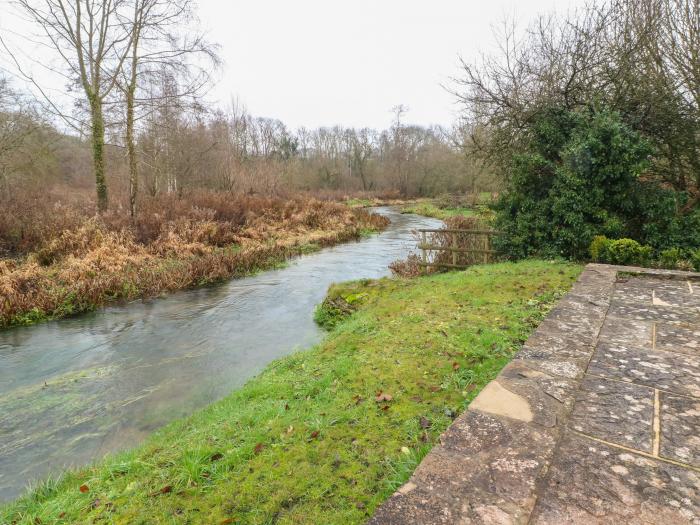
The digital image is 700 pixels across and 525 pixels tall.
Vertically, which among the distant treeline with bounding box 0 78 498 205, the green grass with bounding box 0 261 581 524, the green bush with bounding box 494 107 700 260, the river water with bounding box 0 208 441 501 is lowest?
the river water with bounding box 0 208 441 501

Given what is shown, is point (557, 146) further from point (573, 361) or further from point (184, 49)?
point (184, 49)

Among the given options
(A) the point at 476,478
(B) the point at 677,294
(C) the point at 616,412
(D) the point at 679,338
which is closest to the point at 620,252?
(B) the point at 677,294

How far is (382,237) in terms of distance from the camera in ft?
63.4

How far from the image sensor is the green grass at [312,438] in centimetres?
257

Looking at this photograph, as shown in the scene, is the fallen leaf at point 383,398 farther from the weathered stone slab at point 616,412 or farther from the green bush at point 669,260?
the green bush at point 669,260

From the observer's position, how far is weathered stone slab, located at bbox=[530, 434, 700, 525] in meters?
1.42

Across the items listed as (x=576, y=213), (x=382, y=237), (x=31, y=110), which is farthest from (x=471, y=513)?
(x=31, y=110)

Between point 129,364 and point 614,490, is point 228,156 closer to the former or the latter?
point 129,364

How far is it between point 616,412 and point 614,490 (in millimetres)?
664

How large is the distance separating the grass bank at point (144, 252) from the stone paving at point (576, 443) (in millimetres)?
9811

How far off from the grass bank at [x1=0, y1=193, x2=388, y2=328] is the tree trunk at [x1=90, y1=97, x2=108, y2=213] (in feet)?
3.16

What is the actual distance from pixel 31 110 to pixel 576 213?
20891 millimetres

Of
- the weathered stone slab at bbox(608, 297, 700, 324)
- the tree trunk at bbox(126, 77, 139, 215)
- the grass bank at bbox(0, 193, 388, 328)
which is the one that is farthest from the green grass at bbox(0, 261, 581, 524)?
the tree trunk at bbox(126, 77, 139, 215)

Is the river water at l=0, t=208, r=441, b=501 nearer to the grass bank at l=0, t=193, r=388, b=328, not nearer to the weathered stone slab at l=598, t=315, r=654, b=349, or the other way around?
the grass bank at l=0, t=193, r=388, b=328
